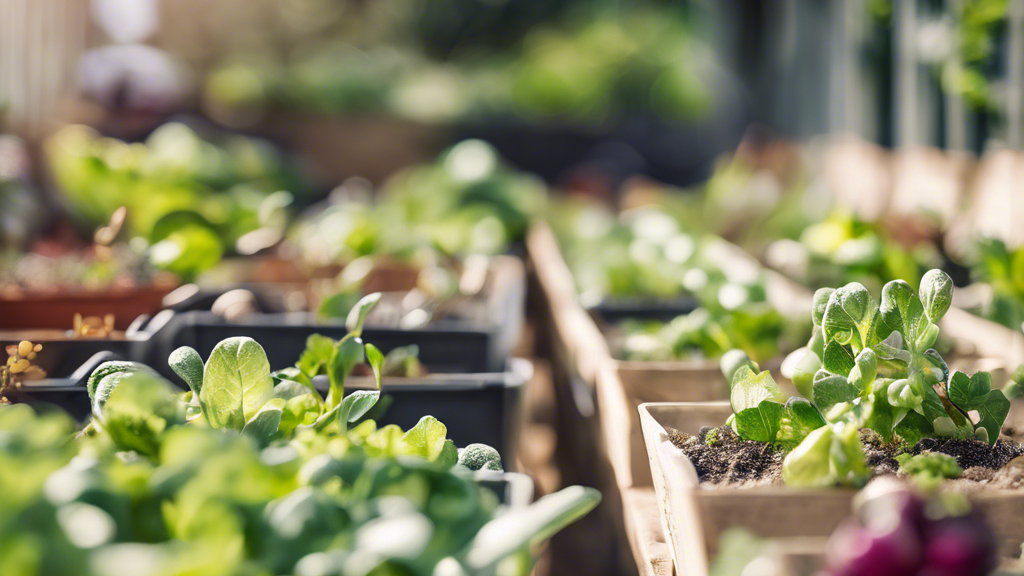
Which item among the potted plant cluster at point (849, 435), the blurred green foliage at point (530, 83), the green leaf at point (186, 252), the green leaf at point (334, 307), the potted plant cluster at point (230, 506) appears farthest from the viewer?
the blurred green foliage at point (530, 83)

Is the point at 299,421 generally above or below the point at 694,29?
below

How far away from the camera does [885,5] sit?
1321 millimetres

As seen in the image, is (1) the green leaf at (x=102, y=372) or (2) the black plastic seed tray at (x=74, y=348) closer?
(1) the green leaf at (x=102, y=372)

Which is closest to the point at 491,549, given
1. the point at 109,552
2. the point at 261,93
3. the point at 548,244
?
the point at 109,552

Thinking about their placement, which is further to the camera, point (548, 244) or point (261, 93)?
point (261, 93)

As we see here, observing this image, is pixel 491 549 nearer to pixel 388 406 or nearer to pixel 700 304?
pixel 388 406

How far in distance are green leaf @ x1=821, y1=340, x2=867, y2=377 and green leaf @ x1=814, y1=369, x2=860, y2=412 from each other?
0.07ft

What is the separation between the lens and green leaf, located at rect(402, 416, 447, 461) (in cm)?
42

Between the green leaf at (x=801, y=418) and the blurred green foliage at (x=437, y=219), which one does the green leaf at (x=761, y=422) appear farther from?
the blurred green foliage at (x=437, y=219)

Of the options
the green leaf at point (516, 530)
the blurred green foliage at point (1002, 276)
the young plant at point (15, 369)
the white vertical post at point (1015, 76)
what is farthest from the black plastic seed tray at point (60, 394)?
the white vertical post at point (1015, 76)

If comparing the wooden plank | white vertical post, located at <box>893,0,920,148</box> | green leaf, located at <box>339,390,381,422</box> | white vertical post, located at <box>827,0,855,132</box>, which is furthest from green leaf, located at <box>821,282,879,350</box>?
white vertical post, located at <box>827,0,855,132</box>

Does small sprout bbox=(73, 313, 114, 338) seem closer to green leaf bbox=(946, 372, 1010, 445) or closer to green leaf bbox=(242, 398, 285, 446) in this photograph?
green leaf bbox=(242, 398, 285, 446)

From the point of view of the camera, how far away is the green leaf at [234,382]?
42 cm

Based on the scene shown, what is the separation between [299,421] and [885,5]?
1.29 m
